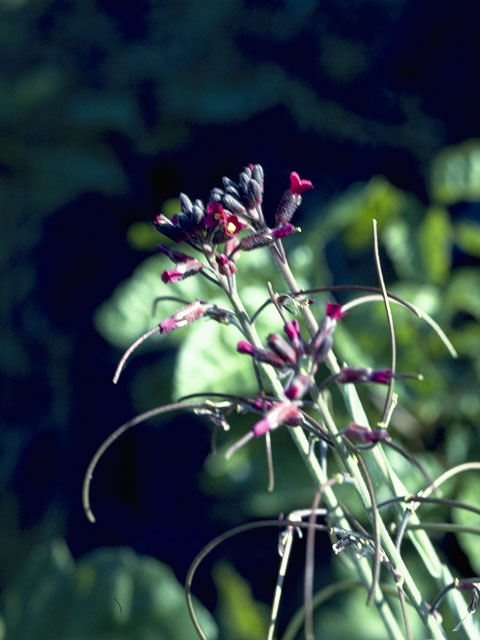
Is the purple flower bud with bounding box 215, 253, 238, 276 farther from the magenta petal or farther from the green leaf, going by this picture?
the green leaf

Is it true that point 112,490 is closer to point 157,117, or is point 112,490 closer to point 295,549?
point 295,549

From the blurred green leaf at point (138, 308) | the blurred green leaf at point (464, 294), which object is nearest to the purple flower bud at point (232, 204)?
the blurred green leaf at point (138, 308)

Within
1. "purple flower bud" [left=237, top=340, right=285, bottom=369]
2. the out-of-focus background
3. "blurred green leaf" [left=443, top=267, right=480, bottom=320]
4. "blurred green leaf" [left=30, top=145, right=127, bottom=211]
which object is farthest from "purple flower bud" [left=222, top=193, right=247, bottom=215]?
"blurred green leaf" [left=30, top=145, right=127, bottom=211]

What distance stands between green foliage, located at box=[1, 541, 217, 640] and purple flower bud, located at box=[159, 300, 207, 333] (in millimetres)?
1125

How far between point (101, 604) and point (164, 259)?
66 centimetres

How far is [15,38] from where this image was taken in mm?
2799

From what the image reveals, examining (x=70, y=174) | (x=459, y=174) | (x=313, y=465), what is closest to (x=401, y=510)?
(x=313, y=465)

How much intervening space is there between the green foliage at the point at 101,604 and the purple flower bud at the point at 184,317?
113 centimetres

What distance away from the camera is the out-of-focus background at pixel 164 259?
5.14 feet

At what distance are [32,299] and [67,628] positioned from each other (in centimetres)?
102

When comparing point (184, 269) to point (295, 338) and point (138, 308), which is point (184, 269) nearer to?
point (295, 338)

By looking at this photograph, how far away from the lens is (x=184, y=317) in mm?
562

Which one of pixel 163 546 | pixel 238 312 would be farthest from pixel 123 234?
pixel 238 312

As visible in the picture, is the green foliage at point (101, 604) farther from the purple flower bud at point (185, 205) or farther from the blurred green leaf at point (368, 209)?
the purple flower bud at point (185, 205)
